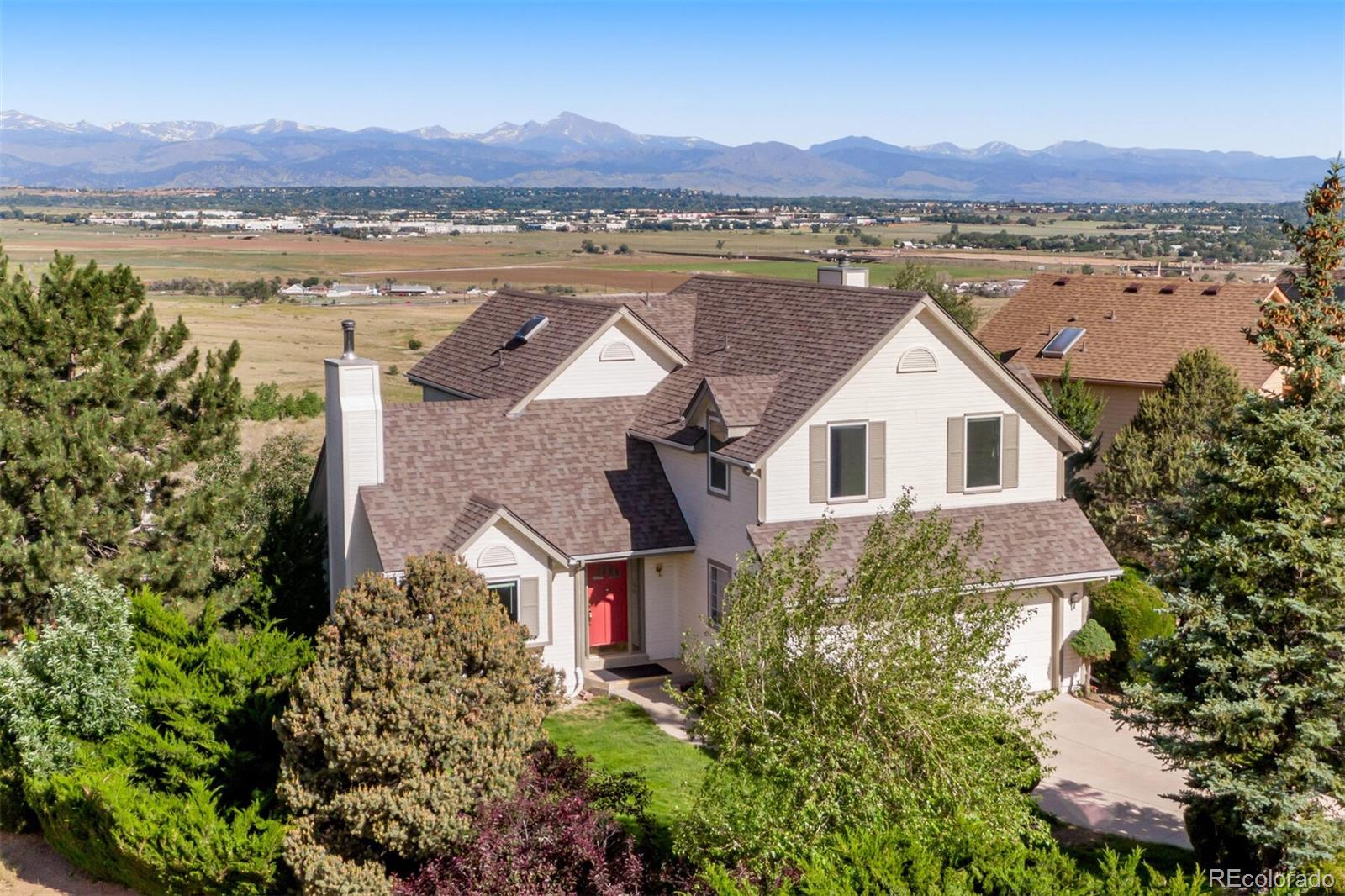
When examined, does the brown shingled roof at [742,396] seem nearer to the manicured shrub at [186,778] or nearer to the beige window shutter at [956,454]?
the beige window shutter at [956,454]

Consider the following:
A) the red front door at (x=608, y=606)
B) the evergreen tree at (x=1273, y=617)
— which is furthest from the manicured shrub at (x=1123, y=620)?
the evergreen tree at (x=1273, y=617)

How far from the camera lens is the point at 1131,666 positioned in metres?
18.6

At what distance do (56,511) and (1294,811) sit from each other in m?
18.8

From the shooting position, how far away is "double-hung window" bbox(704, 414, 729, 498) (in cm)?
2609

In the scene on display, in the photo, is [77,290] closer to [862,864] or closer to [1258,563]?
[862,864]

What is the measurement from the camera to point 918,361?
26000 mm

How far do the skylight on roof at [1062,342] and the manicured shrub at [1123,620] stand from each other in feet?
60.3

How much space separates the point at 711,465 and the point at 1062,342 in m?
22.5

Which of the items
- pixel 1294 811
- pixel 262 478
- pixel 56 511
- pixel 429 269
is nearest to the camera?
pixel 1294 811

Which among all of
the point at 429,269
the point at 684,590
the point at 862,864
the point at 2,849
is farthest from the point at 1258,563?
the point at 429,269

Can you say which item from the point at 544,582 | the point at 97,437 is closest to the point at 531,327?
the point at 544,582

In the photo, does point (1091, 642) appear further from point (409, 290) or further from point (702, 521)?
point (409, 290)

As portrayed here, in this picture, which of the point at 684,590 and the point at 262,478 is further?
the point at 262,478

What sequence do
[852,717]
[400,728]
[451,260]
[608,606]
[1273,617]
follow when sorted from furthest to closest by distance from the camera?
[451,260] → [608,606] → [1273,617] → [400,728] → [852,717]
